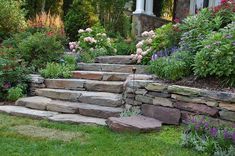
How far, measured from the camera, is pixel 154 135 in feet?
15.1

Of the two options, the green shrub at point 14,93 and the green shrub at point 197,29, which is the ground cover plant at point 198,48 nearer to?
the green shrub at point 197,29

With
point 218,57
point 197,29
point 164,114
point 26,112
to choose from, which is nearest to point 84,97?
point 26,112

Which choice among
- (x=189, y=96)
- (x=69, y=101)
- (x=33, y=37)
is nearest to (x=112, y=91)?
(x=69, y=101)

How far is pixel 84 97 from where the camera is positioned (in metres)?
5.96

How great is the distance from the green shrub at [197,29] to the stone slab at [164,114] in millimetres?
1125

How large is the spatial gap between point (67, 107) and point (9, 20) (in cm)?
459

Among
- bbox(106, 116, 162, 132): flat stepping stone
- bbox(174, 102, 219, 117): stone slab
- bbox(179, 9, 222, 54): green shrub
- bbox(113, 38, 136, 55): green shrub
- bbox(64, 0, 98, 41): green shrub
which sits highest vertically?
bbox(64, 0, 98, 41): green shrub

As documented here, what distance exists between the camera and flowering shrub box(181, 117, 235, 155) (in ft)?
12.7

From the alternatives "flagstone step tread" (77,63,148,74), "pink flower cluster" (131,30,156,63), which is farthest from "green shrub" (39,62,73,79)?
"pink flower cluster" (131,30,156,63)

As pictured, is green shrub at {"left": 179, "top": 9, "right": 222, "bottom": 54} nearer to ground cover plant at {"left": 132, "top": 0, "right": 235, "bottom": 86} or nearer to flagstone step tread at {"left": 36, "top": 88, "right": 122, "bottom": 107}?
ground cover plant at {"left": 132, "top": 0, "right": 235, "bottom": 86}

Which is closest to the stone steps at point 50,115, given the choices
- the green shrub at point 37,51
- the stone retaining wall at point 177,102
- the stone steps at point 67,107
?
the stone steps at point 67,107

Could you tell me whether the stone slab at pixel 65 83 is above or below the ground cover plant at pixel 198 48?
below

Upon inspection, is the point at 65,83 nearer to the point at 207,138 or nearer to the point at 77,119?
the point at 77,119

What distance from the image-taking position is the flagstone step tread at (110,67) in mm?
6644
